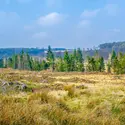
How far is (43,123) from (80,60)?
109005mm

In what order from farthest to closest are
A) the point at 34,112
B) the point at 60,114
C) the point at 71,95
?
1. the point at 71,95
2. the point at 60,114
3. the point at 34,112

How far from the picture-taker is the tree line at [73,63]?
87.7 m

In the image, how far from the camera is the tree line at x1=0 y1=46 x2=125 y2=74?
A: 87.7 meters

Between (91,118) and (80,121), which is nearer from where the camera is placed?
(80,121)

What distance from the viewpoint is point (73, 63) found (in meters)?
106

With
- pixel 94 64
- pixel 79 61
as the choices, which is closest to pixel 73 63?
pixel 79 61

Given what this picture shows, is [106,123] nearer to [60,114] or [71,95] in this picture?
[60,114]

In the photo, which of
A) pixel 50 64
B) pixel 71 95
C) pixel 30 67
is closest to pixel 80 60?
pixel 50 64

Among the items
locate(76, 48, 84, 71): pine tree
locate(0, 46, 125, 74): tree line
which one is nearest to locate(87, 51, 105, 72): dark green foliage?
locate(0, 46, 125, 74): tree line

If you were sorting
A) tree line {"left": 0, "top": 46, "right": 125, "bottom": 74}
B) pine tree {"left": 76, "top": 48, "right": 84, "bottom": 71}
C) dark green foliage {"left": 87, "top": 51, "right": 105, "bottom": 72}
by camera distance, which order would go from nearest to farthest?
1. tree line {"left": 0, "top": 46, "right": 125, "bottom": 74}
2. dark green foliage {"left": 87, "top": 51, "right": 105, "bottom": 72}
3. pine tree {"left": 76, "top": 48, "right": 84, "bottom": 71}

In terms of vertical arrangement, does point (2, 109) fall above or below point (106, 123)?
above

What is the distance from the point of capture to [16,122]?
5.29 metres

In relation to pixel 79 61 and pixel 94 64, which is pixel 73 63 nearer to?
pixel 79 61

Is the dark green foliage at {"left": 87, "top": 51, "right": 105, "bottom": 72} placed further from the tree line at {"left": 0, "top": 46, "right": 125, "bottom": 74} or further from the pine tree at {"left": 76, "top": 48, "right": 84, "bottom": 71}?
the pine tree at {"left": 76, "top": 48, "right": 84, "bottom": 71}
